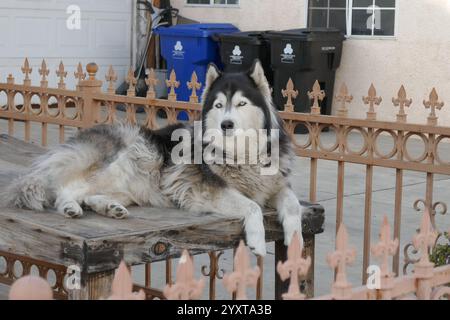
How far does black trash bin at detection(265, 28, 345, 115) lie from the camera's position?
12414 mm

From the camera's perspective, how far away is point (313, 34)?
1235cm

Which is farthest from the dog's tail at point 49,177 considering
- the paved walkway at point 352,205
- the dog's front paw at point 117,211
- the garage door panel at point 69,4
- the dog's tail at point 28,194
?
the garage door panel at point 69,4

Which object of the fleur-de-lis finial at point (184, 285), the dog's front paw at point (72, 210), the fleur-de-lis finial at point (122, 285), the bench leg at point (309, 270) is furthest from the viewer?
the bench leg at point (309, 270)

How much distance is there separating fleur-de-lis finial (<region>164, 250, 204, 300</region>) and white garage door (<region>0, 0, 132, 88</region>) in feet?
36.2

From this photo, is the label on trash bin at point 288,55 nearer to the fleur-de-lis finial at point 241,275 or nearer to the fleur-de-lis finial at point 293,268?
the fleur-de-lis finial at point 293,268

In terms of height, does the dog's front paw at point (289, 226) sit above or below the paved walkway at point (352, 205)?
above

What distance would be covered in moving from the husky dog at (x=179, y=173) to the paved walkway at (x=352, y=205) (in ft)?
4.38

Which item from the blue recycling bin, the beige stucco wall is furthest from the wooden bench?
the blue recycling bin

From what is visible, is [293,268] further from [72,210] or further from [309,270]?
[309,270]

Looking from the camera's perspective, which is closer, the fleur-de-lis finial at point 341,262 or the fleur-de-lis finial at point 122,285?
the fleur-de-lis finial at point 122,285

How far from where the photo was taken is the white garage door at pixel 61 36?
43.2ft

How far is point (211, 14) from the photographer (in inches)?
571

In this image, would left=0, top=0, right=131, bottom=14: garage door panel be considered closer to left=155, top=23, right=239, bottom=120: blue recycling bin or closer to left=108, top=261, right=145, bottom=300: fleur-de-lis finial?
left=155, top=23, right=239, bottom=120: blue recycling bin

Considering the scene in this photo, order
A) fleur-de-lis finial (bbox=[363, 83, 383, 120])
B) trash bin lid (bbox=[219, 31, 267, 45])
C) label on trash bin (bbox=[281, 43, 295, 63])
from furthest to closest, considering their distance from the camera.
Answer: trash bin lid (bbox=[219, 31, 267, 45]) → label on trash bin (bbox=[281, 43, 295, 63]) → fleur-de-lis finial (bbox=[363, 83, 383, 120])
